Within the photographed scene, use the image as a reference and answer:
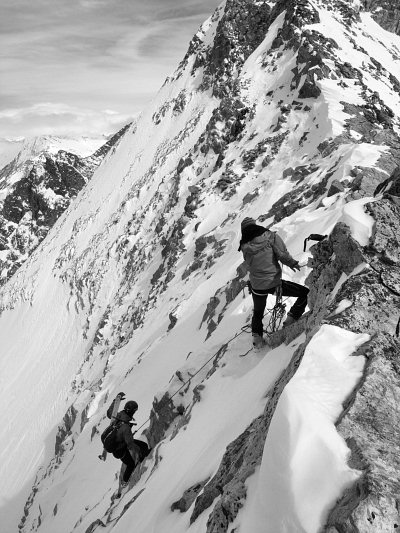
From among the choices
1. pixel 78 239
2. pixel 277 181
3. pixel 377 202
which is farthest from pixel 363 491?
pixel 78 239

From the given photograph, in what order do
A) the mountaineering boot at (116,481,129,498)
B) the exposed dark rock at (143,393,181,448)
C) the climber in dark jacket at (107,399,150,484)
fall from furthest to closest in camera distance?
the exposed dark rock at (143,393,181,448), the mountaineering boot at (116,481,129,498), the climber in dark jacket at (107,399,150,484)

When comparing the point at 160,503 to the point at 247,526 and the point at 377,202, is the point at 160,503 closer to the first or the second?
the point at 247,526

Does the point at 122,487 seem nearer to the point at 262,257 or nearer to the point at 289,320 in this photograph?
the point at 289,320

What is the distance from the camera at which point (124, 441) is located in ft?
30.7

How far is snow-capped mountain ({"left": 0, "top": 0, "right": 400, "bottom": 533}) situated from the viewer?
14.0ft

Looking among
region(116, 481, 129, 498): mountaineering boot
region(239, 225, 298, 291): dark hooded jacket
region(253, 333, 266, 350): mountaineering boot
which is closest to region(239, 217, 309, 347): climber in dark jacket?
region(239, 225, 298, 291): dark hooded jacket

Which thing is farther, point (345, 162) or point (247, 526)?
point (345, 162)

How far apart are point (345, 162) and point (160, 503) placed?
14.6 m

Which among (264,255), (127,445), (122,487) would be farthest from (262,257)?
(122,487)

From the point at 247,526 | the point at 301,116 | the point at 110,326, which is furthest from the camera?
the point at 110,326

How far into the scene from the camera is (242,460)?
17.2 feet

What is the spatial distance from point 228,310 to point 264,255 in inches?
221

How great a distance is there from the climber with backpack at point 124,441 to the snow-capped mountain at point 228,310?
52 cm

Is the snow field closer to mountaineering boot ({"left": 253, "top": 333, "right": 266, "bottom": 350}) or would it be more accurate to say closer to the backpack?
mountaineering boot ({"left": 253, "top": 333, "right": 266, "bottom": 350})
